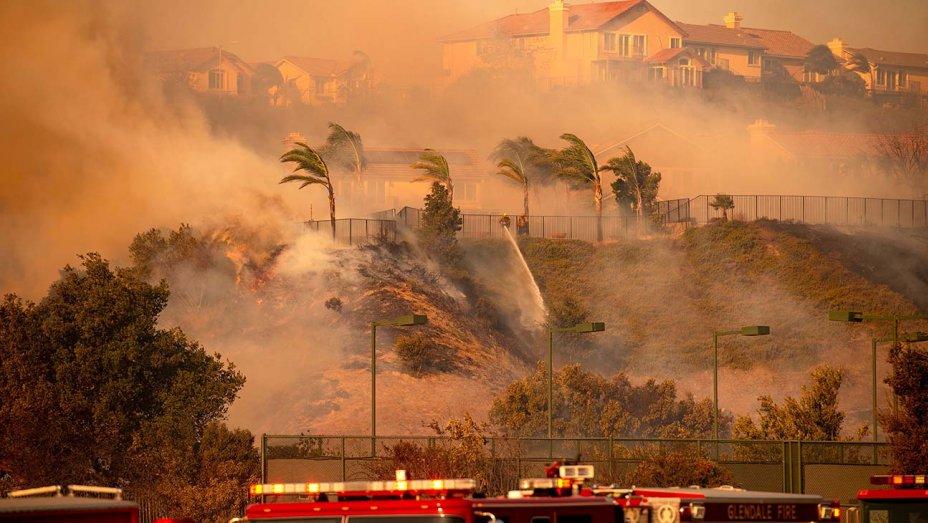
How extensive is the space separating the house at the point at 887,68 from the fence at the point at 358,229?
258 feet

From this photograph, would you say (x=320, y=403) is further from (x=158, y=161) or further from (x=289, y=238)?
(x=158, y=161)

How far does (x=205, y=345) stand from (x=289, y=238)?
1394 centimetres

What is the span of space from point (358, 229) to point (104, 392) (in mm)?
52125

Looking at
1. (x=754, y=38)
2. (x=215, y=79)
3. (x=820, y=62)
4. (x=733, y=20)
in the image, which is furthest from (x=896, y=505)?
(x=733, y=20)

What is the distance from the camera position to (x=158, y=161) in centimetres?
13338

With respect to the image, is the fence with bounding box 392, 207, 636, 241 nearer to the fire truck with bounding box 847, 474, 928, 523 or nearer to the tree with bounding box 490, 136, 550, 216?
the tree with bounding box 490, 136, 550, 216

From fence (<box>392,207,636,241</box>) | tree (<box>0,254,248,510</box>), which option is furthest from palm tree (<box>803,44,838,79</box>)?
tree (<box>0,254,248,510</box>)

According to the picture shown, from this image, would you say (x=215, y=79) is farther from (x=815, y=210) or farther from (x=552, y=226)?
(x=815, y=210)

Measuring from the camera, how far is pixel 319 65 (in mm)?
168375

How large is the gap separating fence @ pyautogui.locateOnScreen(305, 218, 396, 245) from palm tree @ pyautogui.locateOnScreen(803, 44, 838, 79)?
73.0 metres

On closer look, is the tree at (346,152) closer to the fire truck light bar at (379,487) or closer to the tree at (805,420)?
the tree at (805,420)

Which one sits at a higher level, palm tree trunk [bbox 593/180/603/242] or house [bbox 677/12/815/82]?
house [bbox 677/12/815/82]

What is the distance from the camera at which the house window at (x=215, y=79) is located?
159250mm

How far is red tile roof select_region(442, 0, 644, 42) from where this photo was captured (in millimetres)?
167625
